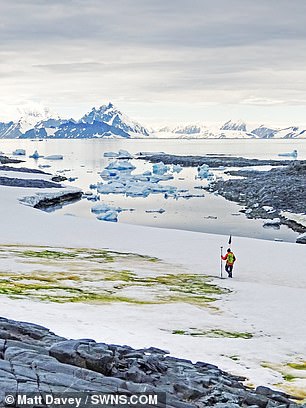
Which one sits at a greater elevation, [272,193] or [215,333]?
[272,193]

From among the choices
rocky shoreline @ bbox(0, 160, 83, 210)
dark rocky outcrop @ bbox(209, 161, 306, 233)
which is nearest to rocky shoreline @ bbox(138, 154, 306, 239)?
dark rocky outcrop @ bbox(209, 161, 306, 233)

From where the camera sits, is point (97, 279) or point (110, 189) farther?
point (110, 189)

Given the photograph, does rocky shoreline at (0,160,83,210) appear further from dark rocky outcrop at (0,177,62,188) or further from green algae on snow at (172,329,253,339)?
green algae on snow at (172,329,253,339)

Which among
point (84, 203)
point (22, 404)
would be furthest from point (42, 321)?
point (84, 203)

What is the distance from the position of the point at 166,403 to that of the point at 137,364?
1.66 meters

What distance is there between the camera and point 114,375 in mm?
10102

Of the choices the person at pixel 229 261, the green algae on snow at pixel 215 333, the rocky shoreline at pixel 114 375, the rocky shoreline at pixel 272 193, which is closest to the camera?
the rocky shoreline at pixel 114 375

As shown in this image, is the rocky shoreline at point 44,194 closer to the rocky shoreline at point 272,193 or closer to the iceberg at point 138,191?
the iceberg at point 138,191

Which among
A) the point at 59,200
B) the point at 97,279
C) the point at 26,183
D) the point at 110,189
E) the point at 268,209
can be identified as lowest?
the point at 59,200

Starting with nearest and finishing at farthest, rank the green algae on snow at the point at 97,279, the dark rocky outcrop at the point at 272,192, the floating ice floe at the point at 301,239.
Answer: the green algae on snow at the point at 97,279
the floating ice floe at the point at 301,239
the dark rocky outcrop at the point at 272,192

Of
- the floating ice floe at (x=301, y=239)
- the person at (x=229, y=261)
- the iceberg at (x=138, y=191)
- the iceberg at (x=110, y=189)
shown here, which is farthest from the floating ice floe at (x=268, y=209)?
the person at (x=229, y=261)

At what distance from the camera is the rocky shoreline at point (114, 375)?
8.91 meters

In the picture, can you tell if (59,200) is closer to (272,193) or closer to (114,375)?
(272,193)

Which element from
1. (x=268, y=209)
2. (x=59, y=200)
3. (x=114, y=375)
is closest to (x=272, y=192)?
(x=268, y=209)
